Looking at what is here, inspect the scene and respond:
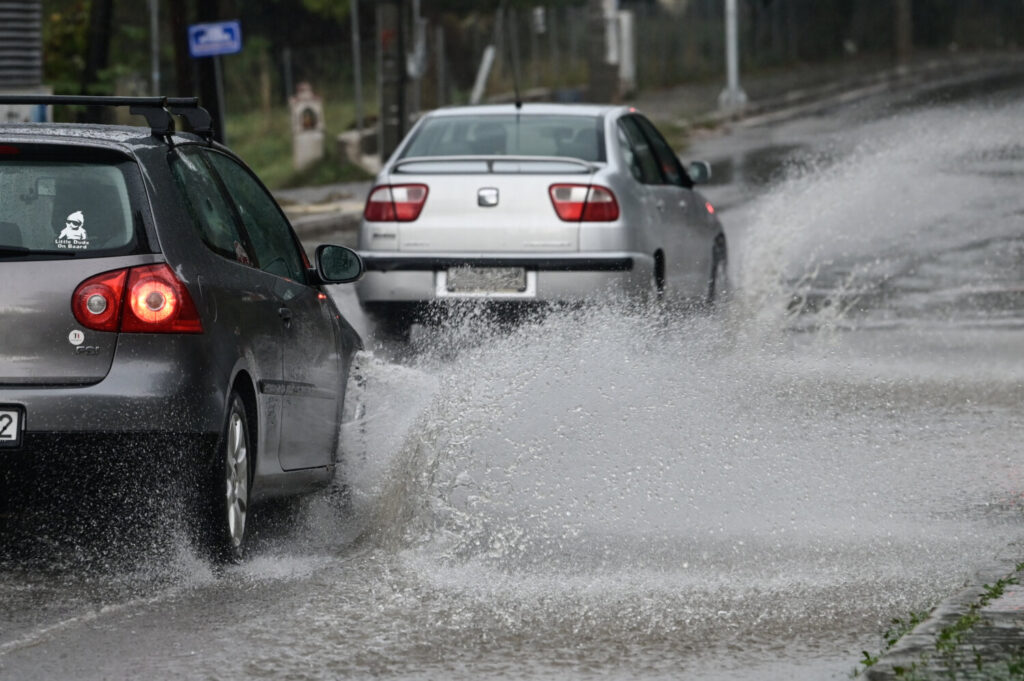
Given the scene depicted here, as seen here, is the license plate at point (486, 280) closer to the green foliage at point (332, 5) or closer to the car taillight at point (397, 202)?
the car taillight at point (397, 202)

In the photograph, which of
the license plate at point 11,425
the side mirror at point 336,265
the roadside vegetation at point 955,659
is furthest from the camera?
the side mirror at point 336,265

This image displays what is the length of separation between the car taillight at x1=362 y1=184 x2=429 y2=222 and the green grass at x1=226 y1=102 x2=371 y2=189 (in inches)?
467

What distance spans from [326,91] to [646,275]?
31.0 metres

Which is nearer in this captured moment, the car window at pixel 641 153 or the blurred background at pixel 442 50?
the car window at pixel 641 153

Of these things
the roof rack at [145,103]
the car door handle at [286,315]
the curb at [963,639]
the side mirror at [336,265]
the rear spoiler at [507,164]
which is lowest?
the curb at [963,639]

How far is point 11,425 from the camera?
5.91 meters

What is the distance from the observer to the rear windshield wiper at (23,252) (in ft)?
20.0

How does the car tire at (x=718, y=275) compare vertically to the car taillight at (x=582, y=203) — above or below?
below

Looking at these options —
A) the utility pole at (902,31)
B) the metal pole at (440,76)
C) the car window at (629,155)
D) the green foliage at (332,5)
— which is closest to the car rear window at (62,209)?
the car window at (629,155)

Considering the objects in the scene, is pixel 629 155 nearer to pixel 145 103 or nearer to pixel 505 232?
pixel 505 232

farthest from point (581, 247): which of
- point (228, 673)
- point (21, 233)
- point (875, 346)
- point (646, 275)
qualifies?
point (228, 673)

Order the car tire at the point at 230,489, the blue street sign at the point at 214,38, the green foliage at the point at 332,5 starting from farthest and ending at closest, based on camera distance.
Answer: the green foliage at the point at 332,5 → the blue street sign at the point at 214,38 → the car tire at the point at 230,489

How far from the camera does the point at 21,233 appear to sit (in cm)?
616

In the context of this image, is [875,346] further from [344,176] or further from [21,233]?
[344,176]
